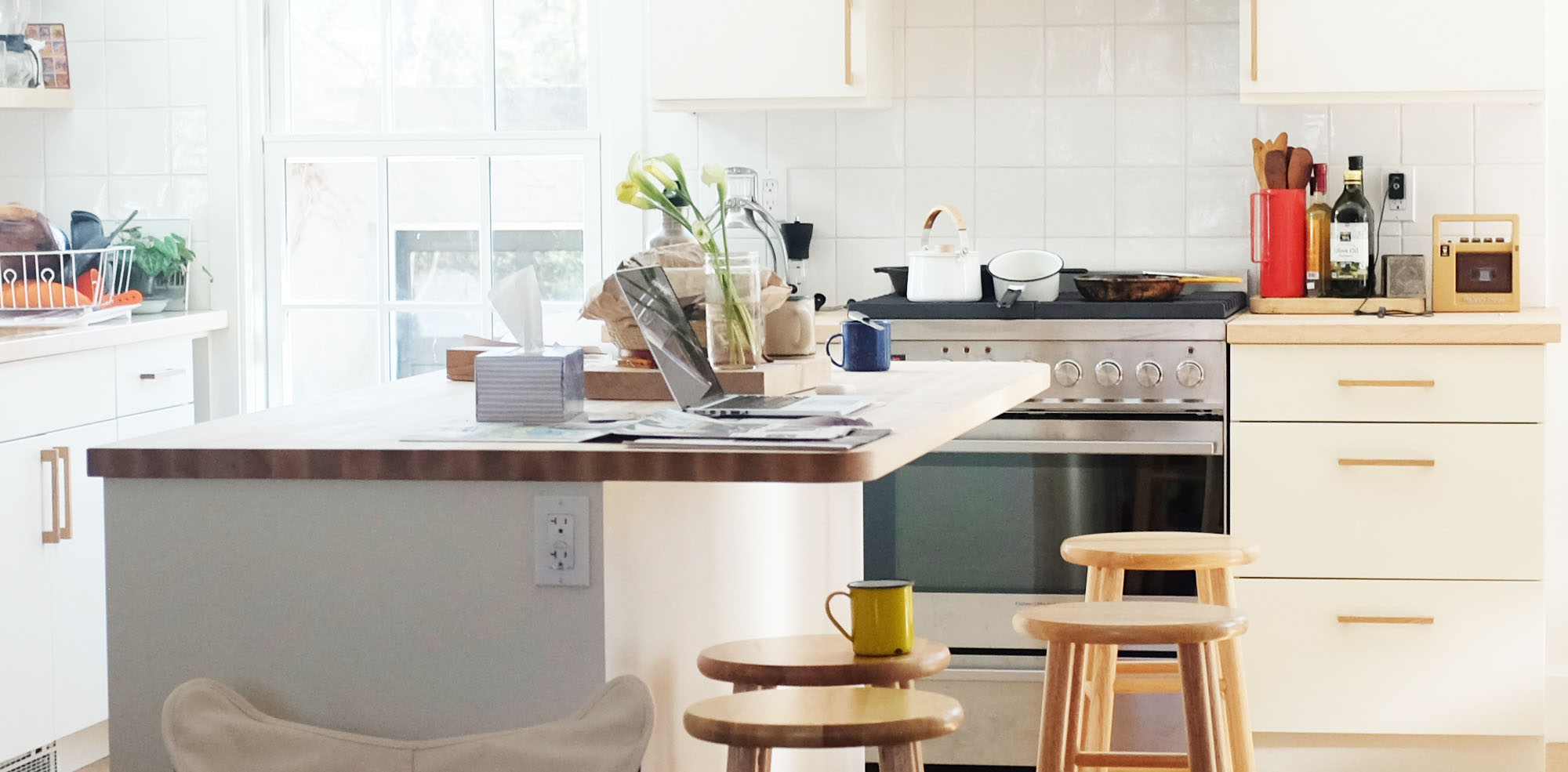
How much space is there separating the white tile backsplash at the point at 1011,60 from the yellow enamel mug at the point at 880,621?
215 centimetres

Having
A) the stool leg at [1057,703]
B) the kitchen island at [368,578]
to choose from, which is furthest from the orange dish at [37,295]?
the stool leg at [1057,703]

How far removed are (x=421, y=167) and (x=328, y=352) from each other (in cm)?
53

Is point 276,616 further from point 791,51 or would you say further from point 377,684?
point 791,51

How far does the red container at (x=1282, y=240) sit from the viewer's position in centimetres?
364

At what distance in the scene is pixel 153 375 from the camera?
144 inches

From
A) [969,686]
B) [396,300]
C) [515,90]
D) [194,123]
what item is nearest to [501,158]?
[515,90]

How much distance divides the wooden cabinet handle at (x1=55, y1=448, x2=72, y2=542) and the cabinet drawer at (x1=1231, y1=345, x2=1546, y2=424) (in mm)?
2325

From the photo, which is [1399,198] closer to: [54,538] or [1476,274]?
[1476,274]

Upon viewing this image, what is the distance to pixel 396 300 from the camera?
4082mm

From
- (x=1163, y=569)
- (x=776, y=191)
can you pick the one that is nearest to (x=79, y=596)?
(x=776, y=191)

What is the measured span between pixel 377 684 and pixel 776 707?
42 cm

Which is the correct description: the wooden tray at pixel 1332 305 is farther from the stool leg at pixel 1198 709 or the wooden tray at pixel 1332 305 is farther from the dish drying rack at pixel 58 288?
the dish drying rack at pixel 58 288

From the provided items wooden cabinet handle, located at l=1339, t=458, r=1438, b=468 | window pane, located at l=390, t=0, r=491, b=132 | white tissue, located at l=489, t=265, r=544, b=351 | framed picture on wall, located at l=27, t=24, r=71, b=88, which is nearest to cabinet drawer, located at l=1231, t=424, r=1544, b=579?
wooden cabinet handle, located at l=1339, t=458, r=1438, b=468

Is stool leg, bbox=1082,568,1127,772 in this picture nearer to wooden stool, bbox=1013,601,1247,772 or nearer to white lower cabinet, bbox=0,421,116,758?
wooden stool, bbox=1013,601,1247,772
